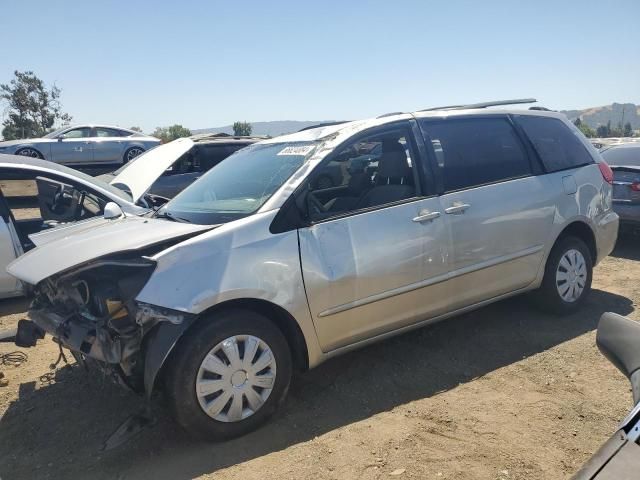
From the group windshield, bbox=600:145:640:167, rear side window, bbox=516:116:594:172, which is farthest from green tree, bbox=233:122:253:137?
rear side window, bbox=516:116:594:172

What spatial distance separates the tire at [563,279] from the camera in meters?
4.64

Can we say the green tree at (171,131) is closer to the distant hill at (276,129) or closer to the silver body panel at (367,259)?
the distant hill at (276,129)

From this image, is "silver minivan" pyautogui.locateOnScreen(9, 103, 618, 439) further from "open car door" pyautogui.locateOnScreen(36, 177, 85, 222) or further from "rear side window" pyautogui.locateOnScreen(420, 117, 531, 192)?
"open car door" pyautogui.locateOnScreen(36, 177, 85, 222)

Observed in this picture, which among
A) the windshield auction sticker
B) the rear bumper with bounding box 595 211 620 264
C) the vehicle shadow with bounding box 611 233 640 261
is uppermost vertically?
the windshield auction sticker

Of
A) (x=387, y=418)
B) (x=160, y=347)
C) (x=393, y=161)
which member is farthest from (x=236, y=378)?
(x=393, y=161)

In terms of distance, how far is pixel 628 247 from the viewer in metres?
7.98

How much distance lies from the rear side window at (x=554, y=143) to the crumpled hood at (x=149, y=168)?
10.8ft

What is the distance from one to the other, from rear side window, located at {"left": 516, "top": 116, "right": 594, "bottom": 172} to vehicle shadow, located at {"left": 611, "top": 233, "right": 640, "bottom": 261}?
3.16 meters

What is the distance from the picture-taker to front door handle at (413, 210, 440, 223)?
146 inches

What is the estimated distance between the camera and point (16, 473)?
289 centimetres

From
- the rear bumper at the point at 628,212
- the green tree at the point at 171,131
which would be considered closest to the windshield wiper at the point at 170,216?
the rear bumper at the point at 628,212

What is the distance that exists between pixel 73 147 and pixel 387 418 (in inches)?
563

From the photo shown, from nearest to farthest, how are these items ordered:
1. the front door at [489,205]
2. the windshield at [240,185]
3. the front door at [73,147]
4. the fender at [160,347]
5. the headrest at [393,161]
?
the fender at [160,347] → the windshield at [240,185] → the headrest at [393,161] → the front door at [489,205] → the front door at [73,147]

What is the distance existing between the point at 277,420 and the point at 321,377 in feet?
2.08
